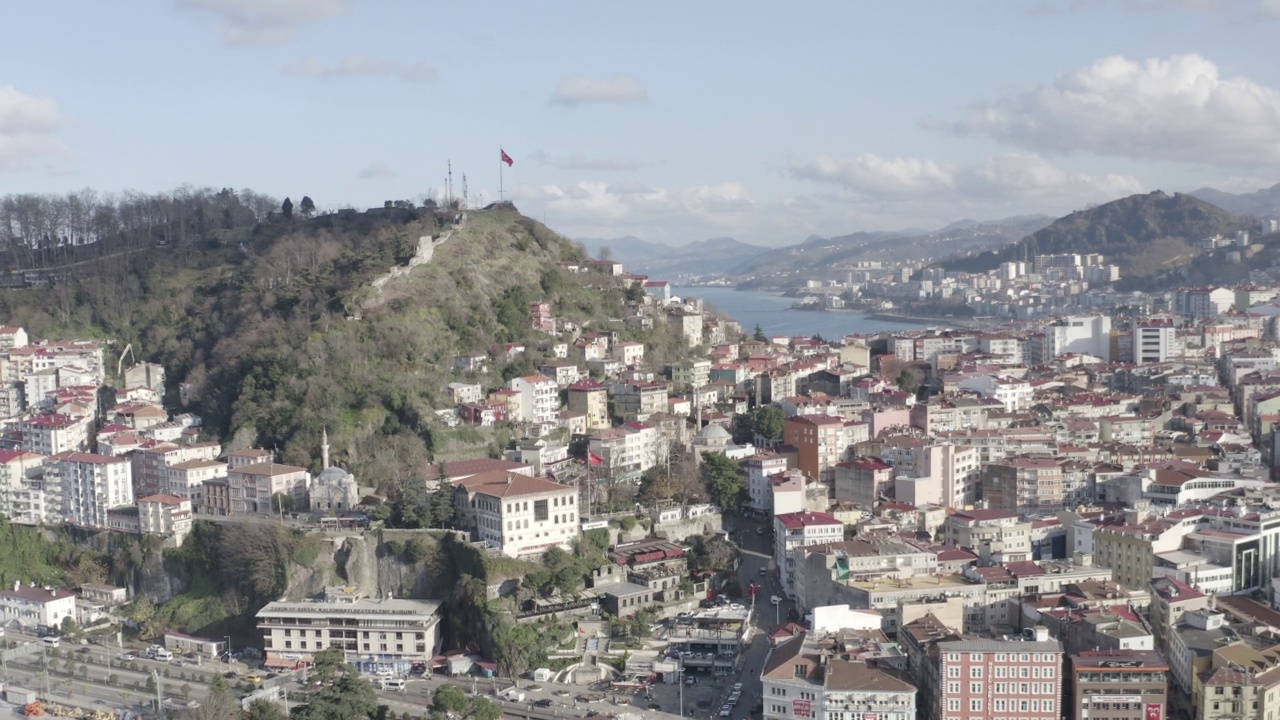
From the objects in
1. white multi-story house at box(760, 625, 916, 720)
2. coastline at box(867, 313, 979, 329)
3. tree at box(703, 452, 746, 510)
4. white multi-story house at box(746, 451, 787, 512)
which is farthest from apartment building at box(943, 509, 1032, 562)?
coastline at box(867, 313, 979, 329)

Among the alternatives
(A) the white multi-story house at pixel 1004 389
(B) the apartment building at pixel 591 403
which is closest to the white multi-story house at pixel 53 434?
(B) the apartment building at pixel 591 403

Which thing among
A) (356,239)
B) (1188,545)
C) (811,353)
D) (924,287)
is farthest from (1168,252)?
(1188,545)

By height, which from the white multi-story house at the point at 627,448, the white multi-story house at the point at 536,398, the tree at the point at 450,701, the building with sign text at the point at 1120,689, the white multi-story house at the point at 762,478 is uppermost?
the white multi-story house at the point at 536,398

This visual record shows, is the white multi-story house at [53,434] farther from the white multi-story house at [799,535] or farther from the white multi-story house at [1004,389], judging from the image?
the white multi-story house at [1004,389]

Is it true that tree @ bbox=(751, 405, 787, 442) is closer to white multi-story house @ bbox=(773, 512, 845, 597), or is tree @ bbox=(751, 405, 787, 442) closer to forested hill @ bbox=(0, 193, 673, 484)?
white multi-story house @ bbox=(773, 512, 845, 597)

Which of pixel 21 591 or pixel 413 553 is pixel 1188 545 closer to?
pixel 413 553

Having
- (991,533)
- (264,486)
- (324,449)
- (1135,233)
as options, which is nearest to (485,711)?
(264,486)
